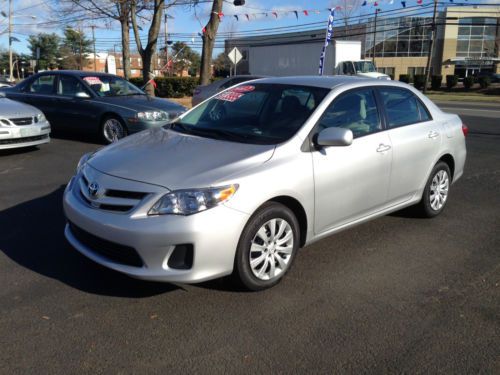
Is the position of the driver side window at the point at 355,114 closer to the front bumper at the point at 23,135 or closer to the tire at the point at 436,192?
the tire at the point at 436,192

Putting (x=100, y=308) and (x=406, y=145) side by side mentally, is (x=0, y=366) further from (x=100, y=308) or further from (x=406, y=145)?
(x=406, y=145)

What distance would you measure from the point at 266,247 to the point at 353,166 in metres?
1.17

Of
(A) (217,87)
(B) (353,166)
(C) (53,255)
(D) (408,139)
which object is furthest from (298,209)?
(A) (217,87)

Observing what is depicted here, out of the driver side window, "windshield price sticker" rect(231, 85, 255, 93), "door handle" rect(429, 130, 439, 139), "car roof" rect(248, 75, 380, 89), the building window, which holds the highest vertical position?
the building window

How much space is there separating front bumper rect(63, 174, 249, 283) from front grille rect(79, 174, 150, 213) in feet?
0.16

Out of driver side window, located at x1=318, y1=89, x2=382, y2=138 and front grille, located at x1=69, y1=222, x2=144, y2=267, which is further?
driver side window, located at x1=318, y1=89, x2=382, y2=138

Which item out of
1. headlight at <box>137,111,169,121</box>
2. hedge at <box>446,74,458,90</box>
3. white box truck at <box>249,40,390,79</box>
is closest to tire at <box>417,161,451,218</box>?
headlight at <box>137,111,169,121</box>

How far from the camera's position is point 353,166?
13.9ft

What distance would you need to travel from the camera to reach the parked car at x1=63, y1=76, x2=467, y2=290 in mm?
3275

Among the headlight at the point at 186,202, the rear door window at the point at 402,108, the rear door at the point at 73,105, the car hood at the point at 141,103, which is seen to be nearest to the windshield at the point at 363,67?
the car hood at the point at 141,103

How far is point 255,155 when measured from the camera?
12.0 ft

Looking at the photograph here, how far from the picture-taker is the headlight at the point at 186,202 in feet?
10.7

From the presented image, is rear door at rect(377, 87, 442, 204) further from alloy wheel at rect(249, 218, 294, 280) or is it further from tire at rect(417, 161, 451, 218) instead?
alloy wheel at rect(249, 218, 294, 280)

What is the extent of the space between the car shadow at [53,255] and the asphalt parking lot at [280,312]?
0.6 inches
